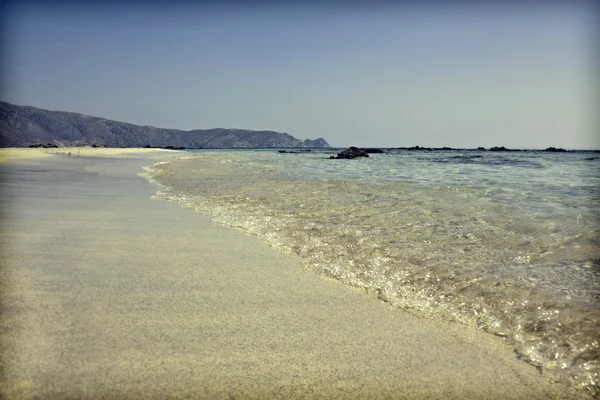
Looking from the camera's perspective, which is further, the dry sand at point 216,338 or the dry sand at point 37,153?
the dry sand at point 37,153

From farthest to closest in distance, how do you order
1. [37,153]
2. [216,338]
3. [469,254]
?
[37,153], [469,254], [216,338]

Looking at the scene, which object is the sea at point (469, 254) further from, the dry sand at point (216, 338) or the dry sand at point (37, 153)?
the dry sand at point (37, 153)

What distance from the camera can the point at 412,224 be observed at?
5.90 m

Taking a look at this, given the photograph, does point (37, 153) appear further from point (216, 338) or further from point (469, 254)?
point (216, 338)

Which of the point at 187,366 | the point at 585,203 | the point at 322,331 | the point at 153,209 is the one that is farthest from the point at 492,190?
the point at 187,366

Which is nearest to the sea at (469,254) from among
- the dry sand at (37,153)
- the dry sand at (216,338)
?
the dry sand at (216,338)

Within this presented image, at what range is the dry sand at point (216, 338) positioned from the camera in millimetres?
1910

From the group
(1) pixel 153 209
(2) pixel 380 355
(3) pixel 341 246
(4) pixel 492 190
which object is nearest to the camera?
(2) pixel 380 355

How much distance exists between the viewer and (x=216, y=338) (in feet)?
7.69

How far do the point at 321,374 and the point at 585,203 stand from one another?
869 centimetres

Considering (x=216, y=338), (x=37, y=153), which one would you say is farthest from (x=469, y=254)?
(x=37, y=153)

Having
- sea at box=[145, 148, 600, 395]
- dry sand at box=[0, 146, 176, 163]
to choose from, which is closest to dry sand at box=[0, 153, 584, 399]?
sea at box=[145, 148, 600, 395]

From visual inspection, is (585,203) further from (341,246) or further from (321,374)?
(321,374)

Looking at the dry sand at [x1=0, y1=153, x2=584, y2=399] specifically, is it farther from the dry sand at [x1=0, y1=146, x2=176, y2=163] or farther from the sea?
the dry sand at [x1=0, y1=146, x2=176, y2=163]
